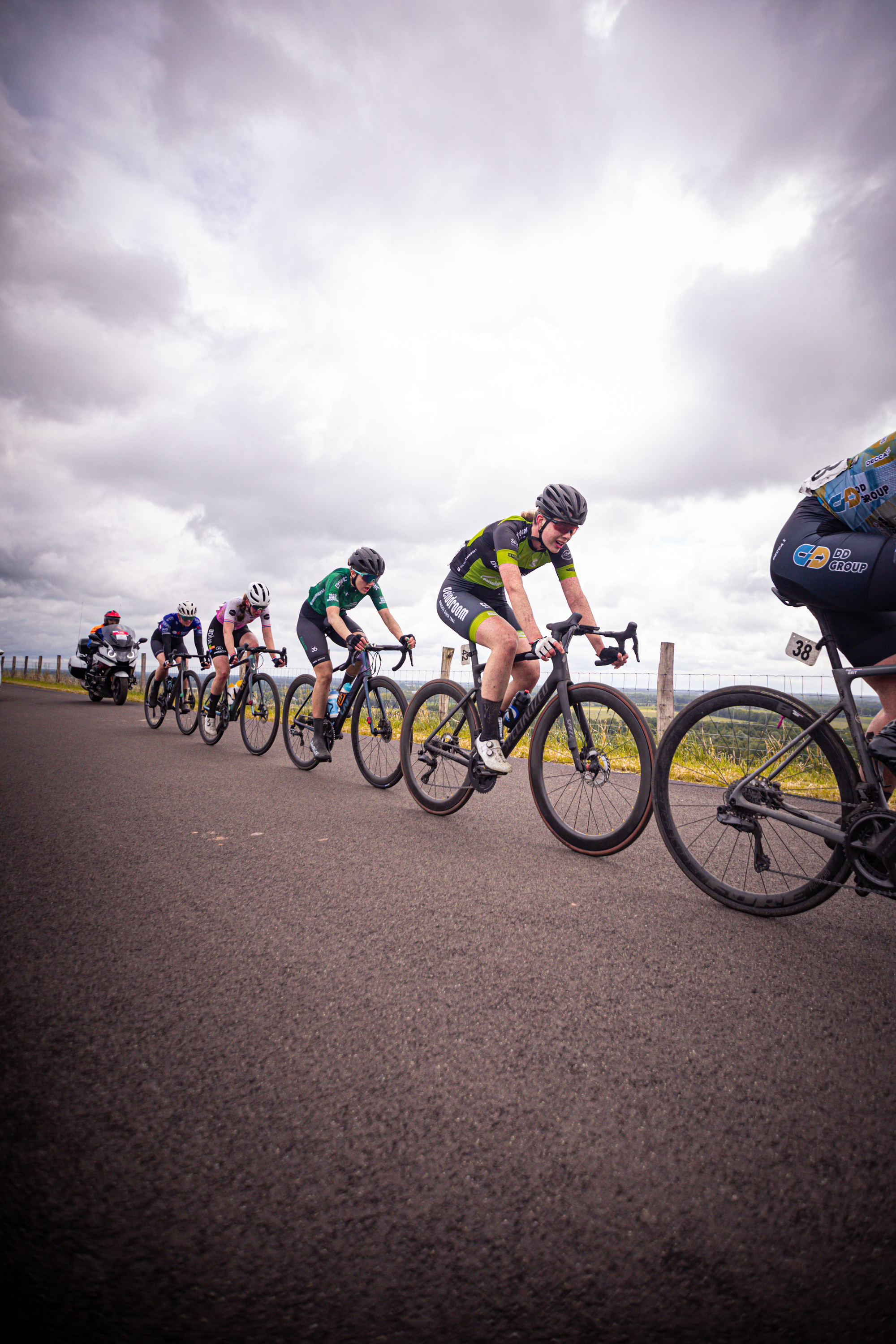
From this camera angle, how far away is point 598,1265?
1004mm

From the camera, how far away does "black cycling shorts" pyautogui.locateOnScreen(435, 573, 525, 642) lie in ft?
14.5

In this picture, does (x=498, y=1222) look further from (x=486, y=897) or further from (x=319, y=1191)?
(x=486, y=897)

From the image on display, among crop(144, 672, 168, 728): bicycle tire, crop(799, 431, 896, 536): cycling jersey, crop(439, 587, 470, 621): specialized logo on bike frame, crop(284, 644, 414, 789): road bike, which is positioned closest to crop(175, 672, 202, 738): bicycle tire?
crop(144, 672, 168, 728): bicycle tire

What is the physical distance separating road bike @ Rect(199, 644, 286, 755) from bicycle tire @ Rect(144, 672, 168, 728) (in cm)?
227

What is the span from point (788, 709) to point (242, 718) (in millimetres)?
6817

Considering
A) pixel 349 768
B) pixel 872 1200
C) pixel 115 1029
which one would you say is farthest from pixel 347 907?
pixel 349 768

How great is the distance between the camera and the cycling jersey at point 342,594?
20.3 feet

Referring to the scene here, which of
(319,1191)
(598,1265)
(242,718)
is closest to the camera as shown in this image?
(598,1265)

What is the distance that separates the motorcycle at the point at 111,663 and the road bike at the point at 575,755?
15603 millimetres

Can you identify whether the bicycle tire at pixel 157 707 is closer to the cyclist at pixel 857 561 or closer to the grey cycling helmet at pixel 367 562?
the grey cycling helmet at pixel 367 562

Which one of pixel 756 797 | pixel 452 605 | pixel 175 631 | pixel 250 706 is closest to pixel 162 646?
pixel 175 631

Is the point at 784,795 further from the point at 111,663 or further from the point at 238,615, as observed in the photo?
the point at 111,663

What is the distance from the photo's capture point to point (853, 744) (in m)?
2.54

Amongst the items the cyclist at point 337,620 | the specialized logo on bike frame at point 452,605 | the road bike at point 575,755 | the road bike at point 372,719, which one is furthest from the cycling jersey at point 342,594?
the road bike at point 575,755
